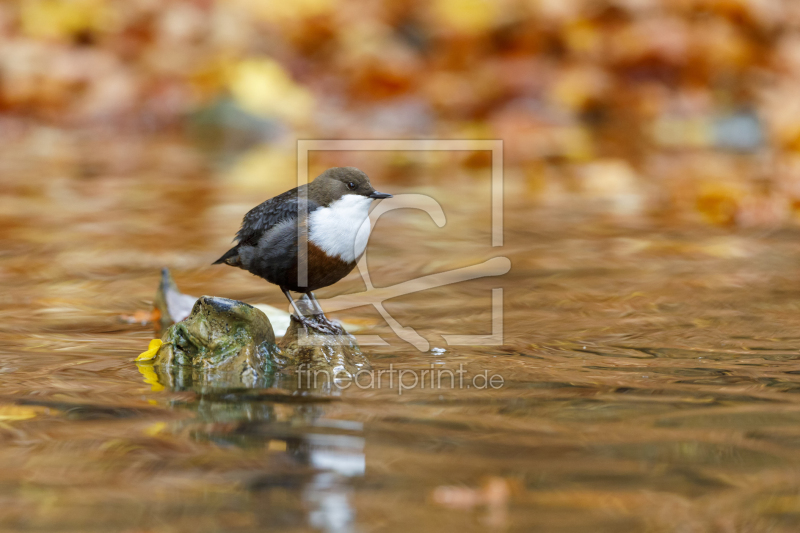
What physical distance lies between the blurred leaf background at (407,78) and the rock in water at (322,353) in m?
5.36

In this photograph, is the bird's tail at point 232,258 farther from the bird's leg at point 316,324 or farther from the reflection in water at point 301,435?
the reflection in water at point 301,435

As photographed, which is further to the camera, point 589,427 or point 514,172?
point 514,172

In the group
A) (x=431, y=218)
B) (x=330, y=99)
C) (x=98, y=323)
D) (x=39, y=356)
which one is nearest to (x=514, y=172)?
(x=431, y=218)

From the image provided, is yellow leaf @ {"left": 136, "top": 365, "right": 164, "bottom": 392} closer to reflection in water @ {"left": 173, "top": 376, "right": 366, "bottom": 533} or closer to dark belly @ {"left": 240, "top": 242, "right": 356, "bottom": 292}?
reflection in water @ {"left": 173, "top": 376, "right": 366, "bottom": 533}

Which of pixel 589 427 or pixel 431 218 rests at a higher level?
pixel 431 218

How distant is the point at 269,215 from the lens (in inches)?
130

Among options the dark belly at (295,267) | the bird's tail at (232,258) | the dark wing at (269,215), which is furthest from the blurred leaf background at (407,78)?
the dark belly at (295,267)

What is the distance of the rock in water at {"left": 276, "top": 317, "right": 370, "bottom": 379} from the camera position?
2.99 m

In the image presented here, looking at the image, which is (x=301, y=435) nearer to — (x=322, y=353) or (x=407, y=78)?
(x=322, y=353)

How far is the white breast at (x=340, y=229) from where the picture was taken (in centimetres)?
316

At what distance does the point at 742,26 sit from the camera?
11992 mm

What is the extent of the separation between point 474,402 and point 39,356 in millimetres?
1429

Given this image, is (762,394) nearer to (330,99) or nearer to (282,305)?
(282,305)

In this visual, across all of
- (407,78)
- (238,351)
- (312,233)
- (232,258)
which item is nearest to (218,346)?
(238,351)
